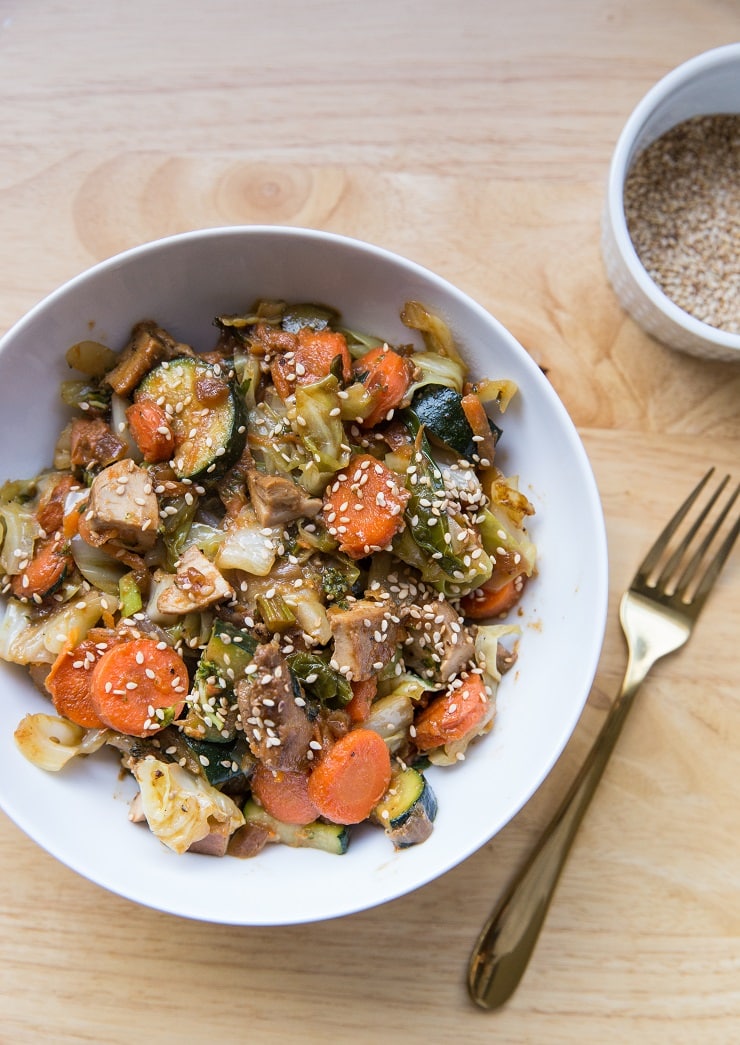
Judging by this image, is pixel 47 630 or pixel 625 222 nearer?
pixel 47 630

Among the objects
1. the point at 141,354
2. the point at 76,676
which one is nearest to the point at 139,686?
the point at 76,676

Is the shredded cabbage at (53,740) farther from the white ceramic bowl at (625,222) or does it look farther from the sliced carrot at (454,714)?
the white ceramic bowl at (625,222)

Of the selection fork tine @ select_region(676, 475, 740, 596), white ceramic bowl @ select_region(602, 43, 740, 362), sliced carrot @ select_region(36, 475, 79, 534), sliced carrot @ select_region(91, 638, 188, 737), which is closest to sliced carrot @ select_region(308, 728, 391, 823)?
sliced carrot @ select_region(91, 638, 188, 737)

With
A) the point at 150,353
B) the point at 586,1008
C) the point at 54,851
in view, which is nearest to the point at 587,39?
the point at 150,353

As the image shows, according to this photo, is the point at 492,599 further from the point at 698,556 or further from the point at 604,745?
the point at 698,556

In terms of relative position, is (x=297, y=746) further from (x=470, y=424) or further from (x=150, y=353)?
(x=150, y=353)

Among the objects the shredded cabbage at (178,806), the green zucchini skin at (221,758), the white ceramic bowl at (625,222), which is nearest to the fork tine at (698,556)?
the white ceramic bowl at (625,222)
